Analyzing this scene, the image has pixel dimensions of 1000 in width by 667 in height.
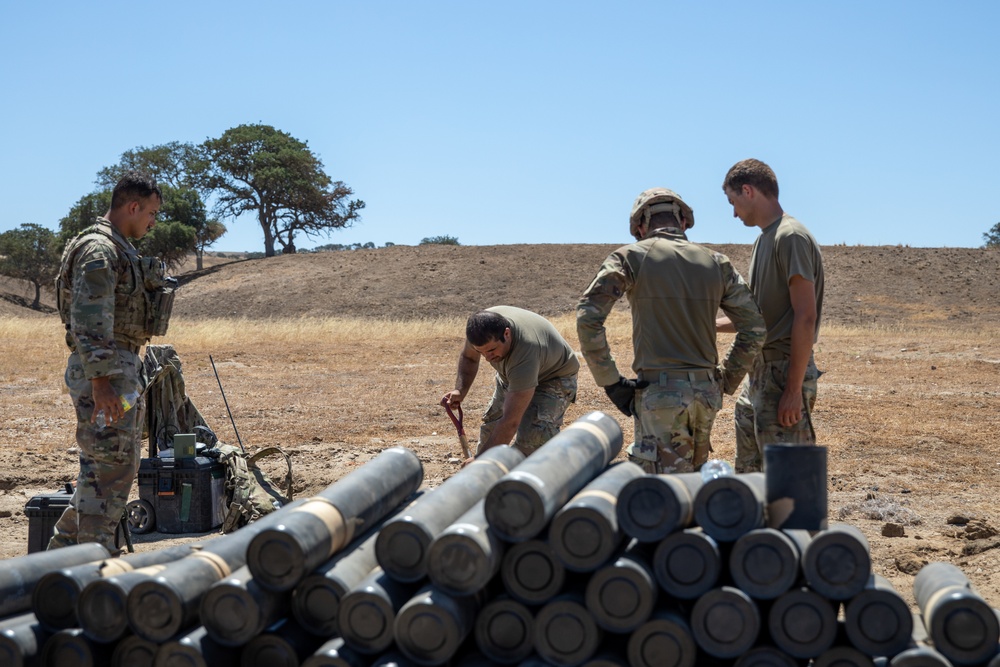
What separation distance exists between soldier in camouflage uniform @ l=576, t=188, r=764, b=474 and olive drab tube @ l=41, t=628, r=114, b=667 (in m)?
2.56

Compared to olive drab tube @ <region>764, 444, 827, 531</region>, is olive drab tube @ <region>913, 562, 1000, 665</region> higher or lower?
lower

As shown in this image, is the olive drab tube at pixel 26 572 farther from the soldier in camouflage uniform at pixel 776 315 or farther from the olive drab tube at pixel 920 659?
the soldier in camouflage uniform at pixel 776 315

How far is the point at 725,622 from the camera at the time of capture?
121 inches

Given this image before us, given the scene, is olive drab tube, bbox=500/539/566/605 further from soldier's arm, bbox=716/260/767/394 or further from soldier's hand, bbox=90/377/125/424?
soldier's hand, bbox=90/377/125/424

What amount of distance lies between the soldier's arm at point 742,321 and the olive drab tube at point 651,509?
6.19 feet

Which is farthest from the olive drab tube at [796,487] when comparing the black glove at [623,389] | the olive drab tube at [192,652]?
the olive drab tube at [192,652]

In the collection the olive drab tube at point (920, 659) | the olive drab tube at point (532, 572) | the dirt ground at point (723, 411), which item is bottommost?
the dirt ground at point (723, 411)

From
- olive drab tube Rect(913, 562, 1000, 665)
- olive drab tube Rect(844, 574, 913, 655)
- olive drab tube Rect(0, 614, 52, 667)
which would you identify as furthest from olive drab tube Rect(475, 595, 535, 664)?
olive drab tube Rect(0, 614, 52, 667)

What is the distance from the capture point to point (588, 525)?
3.17 meters

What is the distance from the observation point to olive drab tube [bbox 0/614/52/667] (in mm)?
3295

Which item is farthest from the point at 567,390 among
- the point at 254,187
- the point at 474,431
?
the point at 254,187

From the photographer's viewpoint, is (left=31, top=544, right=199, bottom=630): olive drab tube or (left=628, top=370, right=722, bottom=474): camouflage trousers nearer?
(left=31, top=544, right=199, bottom=630): olive drab tube

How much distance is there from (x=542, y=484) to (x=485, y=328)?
2.30 metres

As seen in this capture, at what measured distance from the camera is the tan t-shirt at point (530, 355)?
5.70 metres
